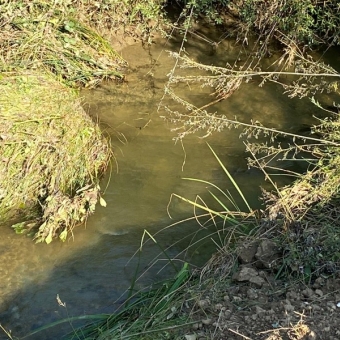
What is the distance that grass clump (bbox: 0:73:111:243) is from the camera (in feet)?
12.8

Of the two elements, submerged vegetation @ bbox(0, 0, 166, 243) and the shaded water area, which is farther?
submerged vegetation @ bbox(0, 0, 166, 243)

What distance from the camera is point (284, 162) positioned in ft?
14.6

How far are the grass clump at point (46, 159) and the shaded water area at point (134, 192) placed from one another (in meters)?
0.14

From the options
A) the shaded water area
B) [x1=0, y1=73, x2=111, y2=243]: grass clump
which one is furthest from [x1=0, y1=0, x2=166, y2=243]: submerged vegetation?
the shaded water area

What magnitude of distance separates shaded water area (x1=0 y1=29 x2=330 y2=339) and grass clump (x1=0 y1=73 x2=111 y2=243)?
5.6 inches

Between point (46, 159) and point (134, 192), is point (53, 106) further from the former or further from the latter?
point (134, 192)

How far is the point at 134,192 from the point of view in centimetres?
427

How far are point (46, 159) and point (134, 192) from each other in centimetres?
72

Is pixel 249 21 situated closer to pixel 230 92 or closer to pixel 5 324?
pixel 230 92

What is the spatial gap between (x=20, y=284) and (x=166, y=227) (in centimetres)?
108

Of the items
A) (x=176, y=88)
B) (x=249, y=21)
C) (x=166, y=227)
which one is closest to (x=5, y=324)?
(x=166, y=227)

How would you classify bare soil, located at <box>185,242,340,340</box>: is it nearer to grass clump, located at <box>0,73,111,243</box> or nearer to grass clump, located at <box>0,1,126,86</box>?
grass clump, located at <box>0,73,111,243</box>

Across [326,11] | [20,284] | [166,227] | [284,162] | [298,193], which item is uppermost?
[326,11]

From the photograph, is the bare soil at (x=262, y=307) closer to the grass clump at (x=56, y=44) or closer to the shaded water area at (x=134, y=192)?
the shaded water area at (x=134, y=192)
